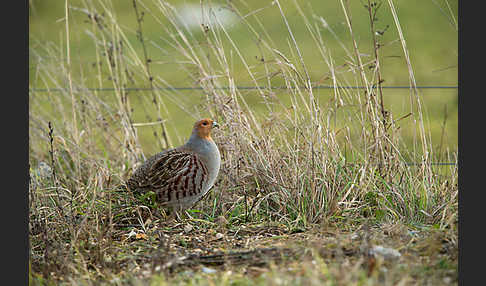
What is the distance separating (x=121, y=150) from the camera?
201 inches

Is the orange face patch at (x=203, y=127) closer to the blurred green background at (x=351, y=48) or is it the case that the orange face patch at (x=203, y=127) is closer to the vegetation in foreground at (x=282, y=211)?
the vegetation in foreground at (x=282, y=211)

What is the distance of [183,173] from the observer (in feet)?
12.0

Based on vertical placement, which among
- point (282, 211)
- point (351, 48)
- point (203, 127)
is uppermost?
point (351, 48)

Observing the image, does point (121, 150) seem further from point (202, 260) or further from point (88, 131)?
point (202, 260)

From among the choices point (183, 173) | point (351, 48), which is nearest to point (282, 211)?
point (183, 173)

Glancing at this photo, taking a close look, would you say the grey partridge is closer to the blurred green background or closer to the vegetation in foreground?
the vegetation in foreground

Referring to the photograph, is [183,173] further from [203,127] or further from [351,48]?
[351,48]

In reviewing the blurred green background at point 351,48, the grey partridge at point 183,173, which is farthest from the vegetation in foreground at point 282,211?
the blurred green background at point 351,48

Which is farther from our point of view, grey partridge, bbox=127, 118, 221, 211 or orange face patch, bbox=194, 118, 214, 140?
orange face patch, bbox=194, 118, 214, 140

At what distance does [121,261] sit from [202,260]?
0.50 metres

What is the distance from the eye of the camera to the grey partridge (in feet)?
12.0

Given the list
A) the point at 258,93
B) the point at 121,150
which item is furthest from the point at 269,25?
the point at 258,93

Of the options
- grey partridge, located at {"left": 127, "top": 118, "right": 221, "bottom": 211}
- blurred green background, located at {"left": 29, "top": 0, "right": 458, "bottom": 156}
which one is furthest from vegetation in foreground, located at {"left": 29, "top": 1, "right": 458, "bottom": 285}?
blurred green background, located at {"left": 29, "top": 0, "right": 458, "bottom": 156}

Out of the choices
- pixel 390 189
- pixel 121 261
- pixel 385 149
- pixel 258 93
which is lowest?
pixel 121 261
